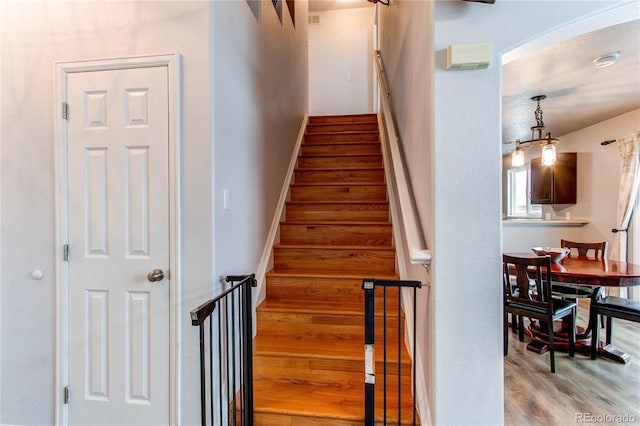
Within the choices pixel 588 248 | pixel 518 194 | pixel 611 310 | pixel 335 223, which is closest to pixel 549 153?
pixel 588 248

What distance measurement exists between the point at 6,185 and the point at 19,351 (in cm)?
99

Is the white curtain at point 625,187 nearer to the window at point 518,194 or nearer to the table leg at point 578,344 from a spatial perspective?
the table leg at point 578,344

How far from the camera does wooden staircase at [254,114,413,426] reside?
5.58 feet

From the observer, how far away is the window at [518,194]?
6.21 meters

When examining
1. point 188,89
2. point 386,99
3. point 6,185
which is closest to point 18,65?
point 6,185

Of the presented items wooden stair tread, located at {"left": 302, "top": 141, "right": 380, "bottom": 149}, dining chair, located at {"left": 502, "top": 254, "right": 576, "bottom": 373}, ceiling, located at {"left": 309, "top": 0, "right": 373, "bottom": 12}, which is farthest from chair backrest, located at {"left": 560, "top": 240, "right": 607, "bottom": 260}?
ceiling, located at {"left": 309, "top": 0, "right": 373, "bottom": 12}

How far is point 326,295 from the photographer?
2.29 meters

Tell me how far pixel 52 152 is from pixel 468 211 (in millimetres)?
2282

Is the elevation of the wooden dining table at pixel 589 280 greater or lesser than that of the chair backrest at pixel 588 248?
lesser

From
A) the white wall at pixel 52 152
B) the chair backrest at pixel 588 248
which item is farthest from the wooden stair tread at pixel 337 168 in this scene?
the chair backrest at pixel 588 248

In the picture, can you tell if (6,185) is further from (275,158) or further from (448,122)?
(448,122)

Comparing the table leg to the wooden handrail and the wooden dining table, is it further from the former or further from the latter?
the wooden handrail

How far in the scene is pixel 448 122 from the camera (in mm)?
1332

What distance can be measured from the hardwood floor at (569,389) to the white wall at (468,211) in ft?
3.51
